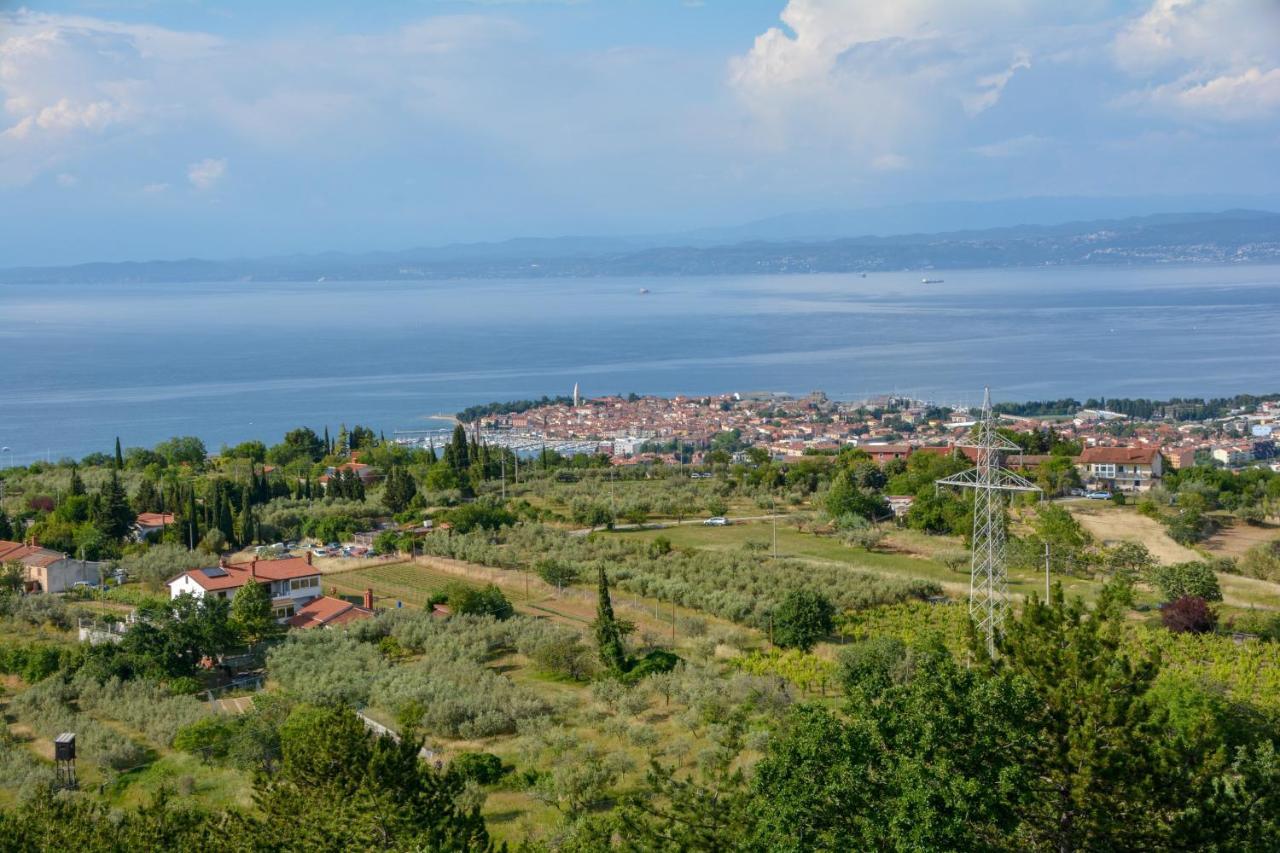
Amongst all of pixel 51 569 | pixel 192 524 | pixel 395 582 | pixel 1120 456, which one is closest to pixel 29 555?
pixel 51 569

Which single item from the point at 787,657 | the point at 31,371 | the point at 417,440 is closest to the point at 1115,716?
the point at 787,657

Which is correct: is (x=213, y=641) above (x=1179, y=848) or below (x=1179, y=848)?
below

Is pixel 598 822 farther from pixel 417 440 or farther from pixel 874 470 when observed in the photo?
pixel 417 440

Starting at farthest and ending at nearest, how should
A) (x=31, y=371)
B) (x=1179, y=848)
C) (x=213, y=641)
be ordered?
(x=31, y=371) < (x=213, y=641) < (x=1179, y=848)

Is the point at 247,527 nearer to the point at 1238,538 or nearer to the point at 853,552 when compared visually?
the point at 853,552

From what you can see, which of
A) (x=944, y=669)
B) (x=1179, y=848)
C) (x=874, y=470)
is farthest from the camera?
(x=874, y=470)

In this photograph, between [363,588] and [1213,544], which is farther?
[1213,544]
